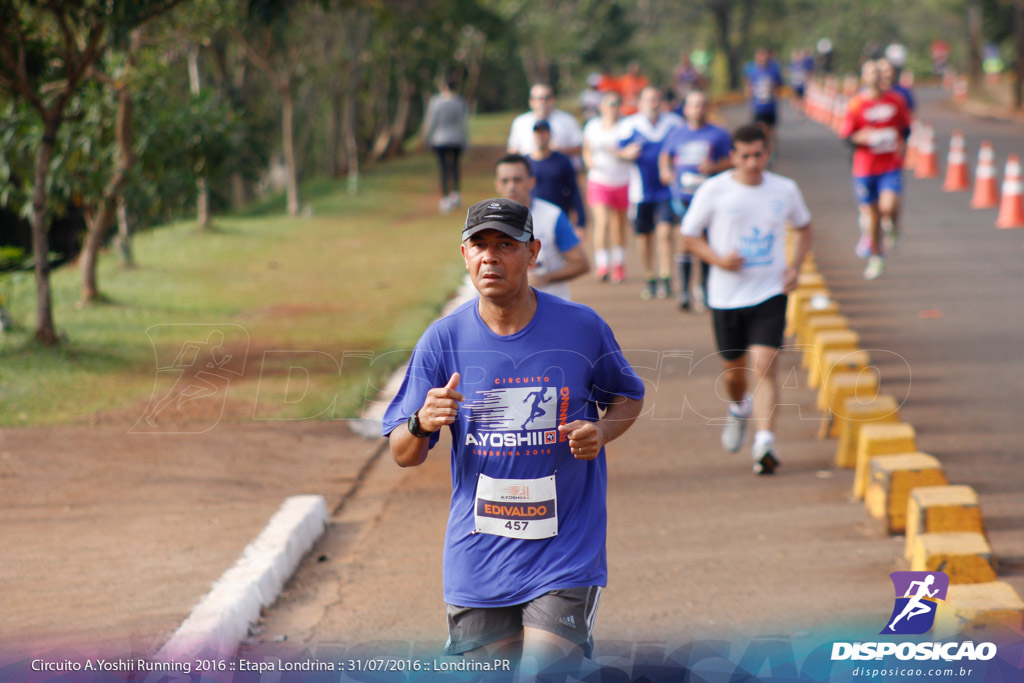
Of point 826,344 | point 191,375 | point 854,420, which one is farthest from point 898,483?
point 191,375

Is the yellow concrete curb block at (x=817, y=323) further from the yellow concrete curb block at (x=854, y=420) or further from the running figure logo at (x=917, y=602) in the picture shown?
the running figure logo at (x=917, y=602)

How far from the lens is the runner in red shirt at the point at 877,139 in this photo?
493 inches

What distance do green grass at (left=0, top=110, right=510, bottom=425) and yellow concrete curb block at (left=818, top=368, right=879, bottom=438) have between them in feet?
10.7

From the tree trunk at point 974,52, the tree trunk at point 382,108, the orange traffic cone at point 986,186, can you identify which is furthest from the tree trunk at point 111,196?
the tree trunk at point 974,52

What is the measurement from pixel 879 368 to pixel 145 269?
962 cm

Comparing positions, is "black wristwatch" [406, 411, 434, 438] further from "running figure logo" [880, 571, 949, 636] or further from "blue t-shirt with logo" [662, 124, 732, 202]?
"blue t-shirt with logo" [662, 124, 732, 202]

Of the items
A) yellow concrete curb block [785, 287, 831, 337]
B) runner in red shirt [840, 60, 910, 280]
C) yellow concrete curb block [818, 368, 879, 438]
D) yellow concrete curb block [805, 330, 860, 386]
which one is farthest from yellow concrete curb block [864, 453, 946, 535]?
runner in red shirt [840, 60, 910, 280]

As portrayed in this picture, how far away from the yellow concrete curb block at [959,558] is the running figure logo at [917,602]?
0.04 m

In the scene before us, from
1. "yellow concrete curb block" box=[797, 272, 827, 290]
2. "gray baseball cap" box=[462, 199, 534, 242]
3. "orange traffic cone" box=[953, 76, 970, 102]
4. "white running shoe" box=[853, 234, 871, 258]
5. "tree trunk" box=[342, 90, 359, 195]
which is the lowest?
"orange traffic cone" box=[953, 76, 970, 102]

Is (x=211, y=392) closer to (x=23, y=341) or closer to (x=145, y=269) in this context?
(x=23, y=341)

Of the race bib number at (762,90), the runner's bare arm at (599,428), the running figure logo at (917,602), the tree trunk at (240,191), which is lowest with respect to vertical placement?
the tree trunk at (240,191)

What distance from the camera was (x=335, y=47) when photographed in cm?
2780

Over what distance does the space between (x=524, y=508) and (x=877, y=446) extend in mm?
3872

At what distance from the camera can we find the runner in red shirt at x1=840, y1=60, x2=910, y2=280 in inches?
493
